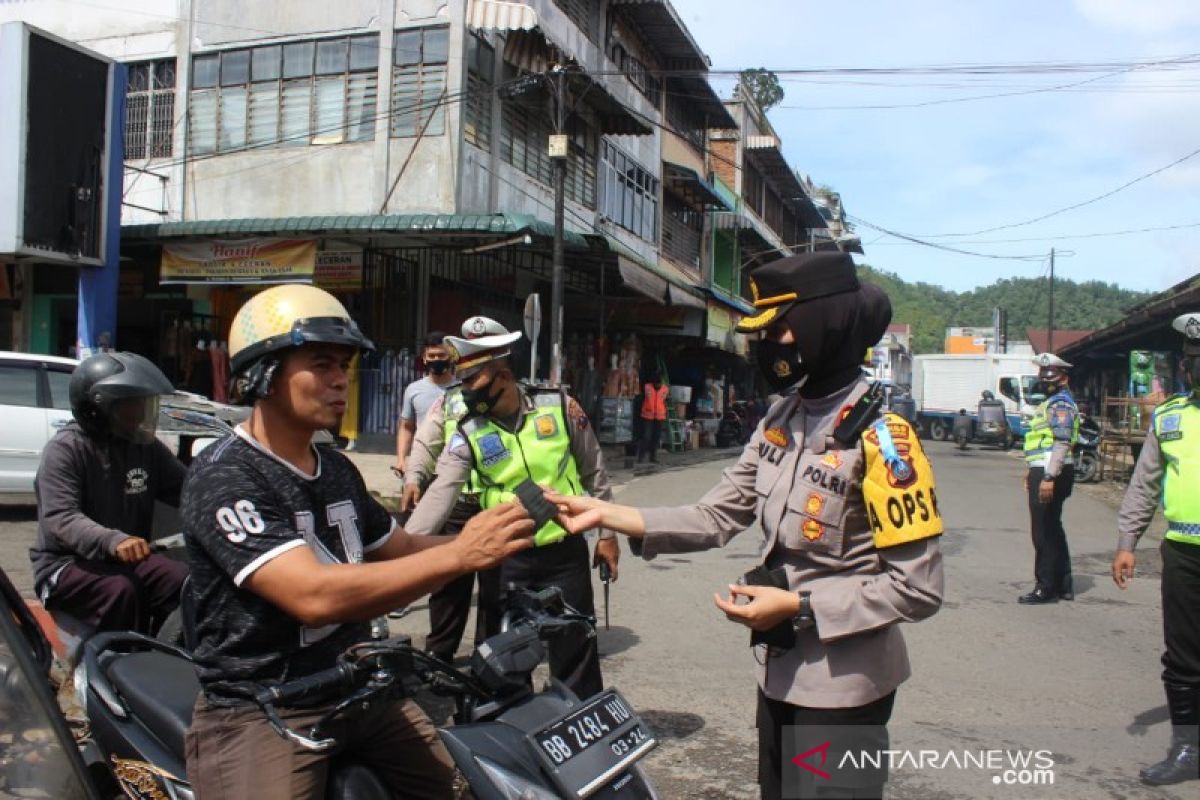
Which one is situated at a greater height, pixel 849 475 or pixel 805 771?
pixel 849 475

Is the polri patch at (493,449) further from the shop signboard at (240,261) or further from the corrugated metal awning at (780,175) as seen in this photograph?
the corrugated metal awning at (780,175)

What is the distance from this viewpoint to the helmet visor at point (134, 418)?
3852 millimetres

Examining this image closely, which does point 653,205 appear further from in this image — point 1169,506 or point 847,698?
point 847,698

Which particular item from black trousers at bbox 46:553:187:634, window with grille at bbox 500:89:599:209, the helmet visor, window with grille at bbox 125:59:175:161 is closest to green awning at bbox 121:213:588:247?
window with grille at bbox 500:89:599:209

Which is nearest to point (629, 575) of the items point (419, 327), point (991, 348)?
point (419, 327)

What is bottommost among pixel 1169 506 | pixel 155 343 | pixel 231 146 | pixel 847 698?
pixel 847 698

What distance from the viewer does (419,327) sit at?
16031 millimetres

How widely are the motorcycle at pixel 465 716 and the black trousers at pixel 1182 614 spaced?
2952mm

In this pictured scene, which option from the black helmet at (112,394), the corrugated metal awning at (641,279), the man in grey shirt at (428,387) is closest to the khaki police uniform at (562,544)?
the black helmet at (112,394)

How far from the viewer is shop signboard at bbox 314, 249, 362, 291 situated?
1523 cm

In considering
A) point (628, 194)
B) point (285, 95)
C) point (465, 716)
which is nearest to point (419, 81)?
point (285, 95)

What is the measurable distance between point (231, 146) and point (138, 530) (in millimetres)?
14601

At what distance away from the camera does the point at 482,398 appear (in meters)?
4.19

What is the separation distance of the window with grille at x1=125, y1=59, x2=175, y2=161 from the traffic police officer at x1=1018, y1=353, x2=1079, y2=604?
51.8 feet
